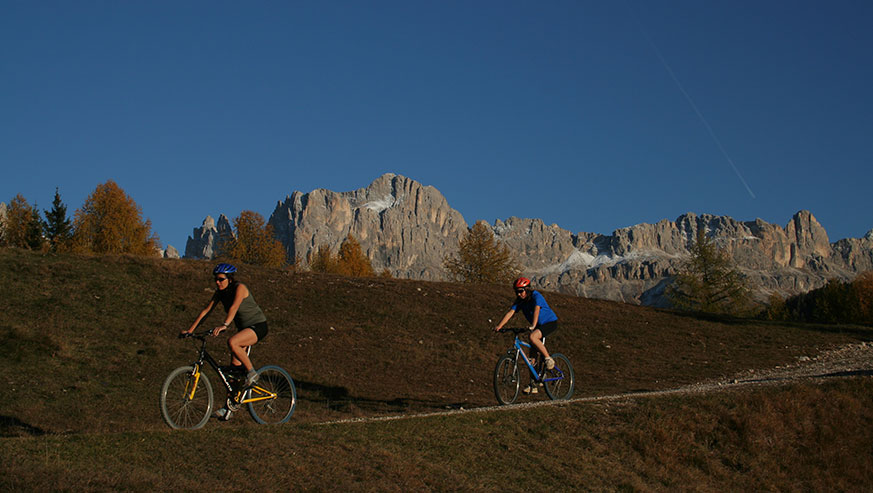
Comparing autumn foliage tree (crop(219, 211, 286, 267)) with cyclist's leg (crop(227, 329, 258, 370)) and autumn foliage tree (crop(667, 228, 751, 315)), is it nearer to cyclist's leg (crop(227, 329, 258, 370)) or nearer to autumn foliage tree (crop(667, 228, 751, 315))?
autumn foliage tree (crop(667, 228, 751, 315))

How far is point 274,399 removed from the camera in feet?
40.5

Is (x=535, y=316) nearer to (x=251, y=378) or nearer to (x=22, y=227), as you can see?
(x=251, y=378)

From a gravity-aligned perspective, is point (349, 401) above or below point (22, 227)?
below

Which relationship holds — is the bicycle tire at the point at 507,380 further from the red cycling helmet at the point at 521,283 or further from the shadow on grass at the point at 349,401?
the shadow on grass at the point at 349,401

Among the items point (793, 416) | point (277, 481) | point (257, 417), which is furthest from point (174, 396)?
point (793, 416)

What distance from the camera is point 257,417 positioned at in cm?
1192

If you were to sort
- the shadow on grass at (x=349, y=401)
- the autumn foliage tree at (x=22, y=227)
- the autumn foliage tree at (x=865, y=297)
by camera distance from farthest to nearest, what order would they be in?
the autumn foliage tree at (x=865, y=297) < the autumn foliage tree at (x=22, y=227) < the shadow on grass at (x=349, y=401)

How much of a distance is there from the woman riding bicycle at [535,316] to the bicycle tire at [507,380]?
13.1 inches

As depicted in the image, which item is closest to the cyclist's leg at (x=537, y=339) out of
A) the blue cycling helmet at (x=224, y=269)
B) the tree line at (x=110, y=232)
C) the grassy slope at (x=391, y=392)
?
the grassy slope at (x=391, y=392)

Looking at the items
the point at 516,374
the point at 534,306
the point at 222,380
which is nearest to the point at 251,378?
the point at 222,380

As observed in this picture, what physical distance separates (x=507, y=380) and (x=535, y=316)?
1.64m

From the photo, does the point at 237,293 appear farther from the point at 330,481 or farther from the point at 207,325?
the point at 207,325

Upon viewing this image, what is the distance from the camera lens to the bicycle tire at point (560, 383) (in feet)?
51.6

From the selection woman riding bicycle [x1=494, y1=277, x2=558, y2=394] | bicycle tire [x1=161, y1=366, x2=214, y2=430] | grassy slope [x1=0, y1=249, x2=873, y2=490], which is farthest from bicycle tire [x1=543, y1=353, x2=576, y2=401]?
bicycle tire [x1=161, y1=366, x2=214, y2=430]
